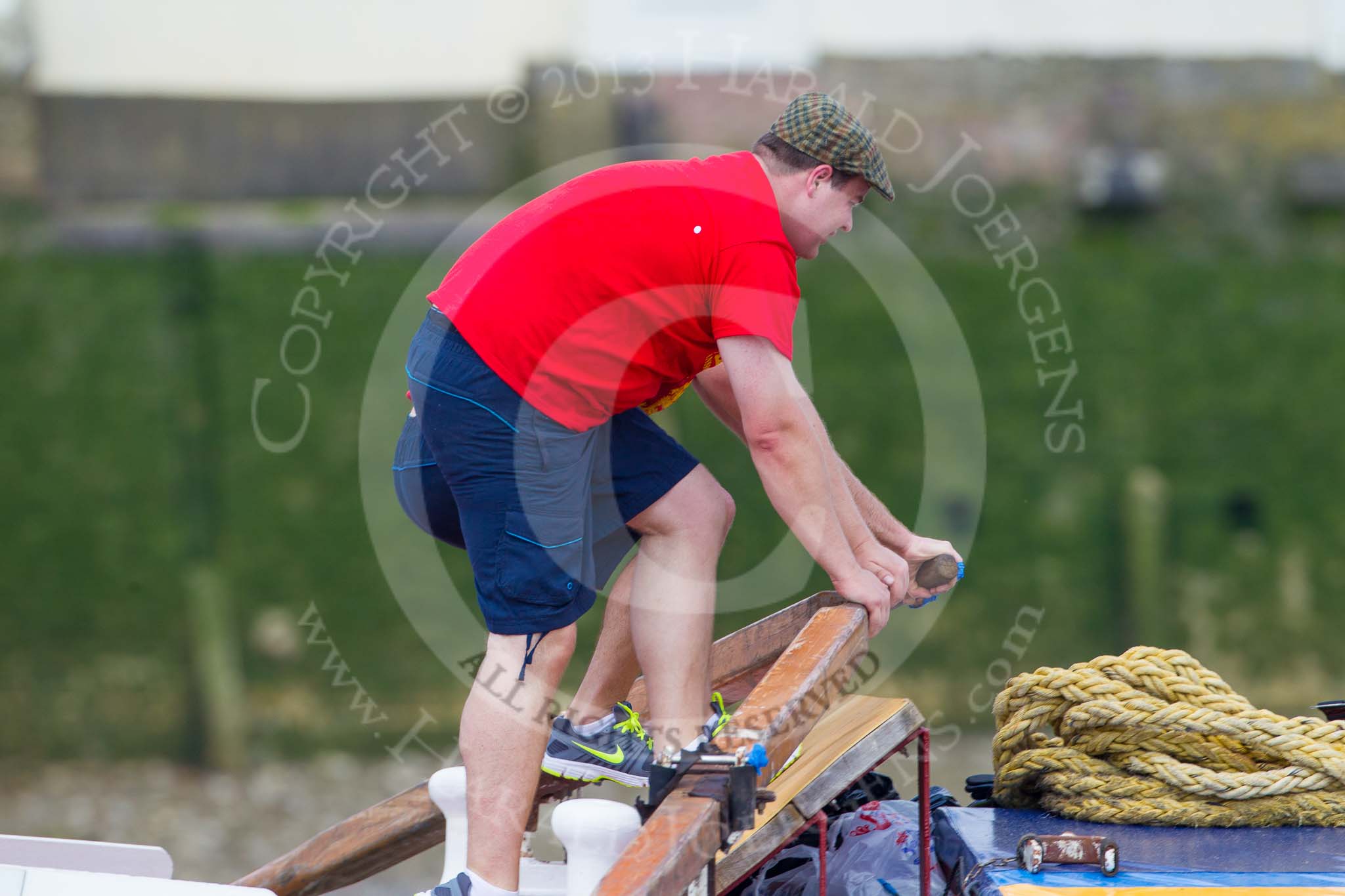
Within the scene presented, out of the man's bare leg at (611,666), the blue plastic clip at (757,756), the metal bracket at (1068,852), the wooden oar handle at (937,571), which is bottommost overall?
the metal bracket at (1068,852)

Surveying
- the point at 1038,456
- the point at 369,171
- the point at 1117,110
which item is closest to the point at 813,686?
the point at 1038,456

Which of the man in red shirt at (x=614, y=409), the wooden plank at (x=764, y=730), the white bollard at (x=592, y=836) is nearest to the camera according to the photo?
the wooden plank at (x=764, y=730)

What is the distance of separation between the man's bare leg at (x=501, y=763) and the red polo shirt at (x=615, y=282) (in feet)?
1.49

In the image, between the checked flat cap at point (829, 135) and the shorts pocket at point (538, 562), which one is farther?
the checked flat cap at point (829, 135)

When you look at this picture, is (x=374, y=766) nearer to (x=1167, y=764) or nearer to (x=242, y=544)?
(x=242, y=544)

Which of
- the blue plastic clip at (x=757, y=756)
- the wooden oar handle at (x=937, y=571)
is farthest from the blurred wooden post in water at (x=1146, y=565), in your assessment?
the blue plastic clip at (x=757, y=756)

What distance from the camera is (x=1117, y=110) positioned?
7867mm

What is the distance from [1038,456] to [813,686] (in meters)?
5.62

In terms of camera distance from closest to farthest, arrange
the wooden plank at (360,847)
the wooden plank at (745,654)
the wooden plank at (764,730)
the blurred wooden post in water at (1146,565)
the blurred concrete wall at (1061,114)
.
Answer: the wooden plank at (764,730), the wooden plank at (360,847), the wooden plank at (745,654), the blurred wooden post in water at (1146,565), the blurred concrete wall at (1061,114)

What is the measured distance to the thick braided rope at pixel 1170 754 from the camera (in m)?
2.25

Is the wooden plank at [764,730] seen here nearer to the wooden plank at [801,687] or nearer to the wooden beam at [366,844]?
the wooden plank at [801,687]

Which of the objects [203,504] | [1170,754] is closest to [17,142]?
[203,504]

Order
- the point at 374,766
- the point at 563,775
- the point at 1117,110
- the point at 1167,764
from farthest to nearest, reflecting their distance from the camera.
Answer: the point at 1117,110 < the point at 374,766 < the point at 563,775 < the point at 1167,764

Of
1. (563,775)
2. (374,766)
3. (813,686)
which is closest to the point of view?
(813,686)
